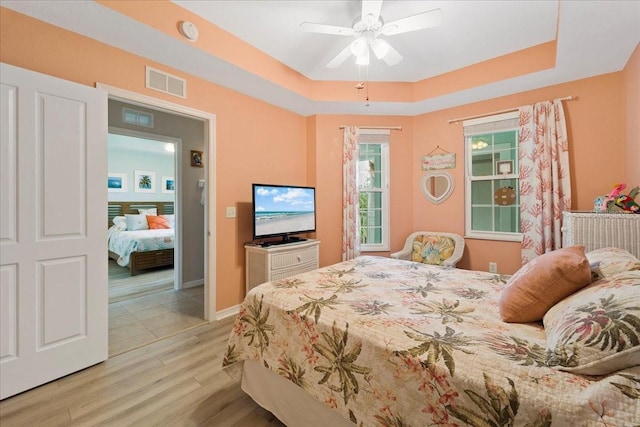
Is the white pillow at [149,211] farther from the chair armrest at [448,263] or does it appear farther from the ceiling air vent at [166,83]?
the chair armrest at [448,263]

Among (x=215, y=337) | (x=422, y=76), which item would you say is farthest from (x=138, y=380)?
(x=422, y=76)

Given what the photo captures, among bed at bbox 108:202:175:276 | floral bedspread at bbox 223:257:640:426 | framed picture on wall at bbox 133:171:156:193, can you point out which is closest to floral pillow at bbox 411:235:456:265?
floral bedspread at bbox 223:257:640:426

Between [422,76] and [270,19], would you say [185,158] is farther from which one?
[422,76]

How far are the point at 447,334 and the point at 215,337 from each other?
220 cm

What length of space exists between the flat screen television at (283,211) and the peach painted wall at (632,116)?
3067 mm

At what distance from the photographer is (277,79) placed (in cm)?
297

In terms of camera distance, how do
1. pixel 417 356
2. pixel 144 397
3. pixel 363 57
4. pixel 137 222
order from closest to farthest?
pixel 417 356 < pixel 144 397 < pixel 363 57 < pixel 137 222

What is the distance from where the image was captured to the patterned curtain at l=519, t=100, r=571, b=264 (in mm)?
2836

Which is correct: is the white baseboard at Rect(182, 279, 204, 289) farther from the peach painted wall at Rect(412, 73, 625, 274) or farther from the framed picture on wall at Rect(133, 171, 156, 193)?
the framed picture on wall at Rect(133, 171, 156, 193)

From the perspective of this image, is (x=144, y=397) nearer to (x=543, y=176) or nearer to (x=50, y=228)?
(x=50, y=228)

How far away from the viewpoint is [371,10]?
76.4 inches

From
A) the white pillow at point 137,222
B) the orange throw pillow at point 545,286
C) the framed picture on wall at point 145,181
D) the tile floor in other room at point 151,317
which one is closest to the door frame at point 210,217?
the tile floor in other room at point 151,317

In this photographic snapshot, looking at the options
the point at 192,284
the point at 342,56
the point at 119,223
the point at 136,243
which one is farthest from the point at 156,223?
the point at 342,56

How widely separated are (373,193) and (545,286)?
2962 mm
